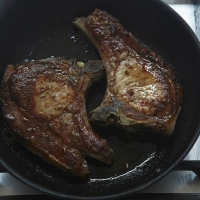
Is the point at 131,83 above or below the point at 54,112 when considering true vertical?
above

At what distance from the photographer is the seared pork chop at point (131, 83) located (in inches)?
69.9

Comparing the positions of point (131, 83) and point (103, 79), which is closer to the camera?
point (131, 83)

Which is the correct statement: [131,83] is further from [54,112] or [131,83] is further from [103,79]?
[54,112]

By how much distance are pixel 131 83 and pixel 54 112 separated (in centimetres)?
36

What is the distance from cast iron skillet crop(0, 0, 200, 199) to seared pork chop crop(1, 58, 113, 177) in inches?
3.7

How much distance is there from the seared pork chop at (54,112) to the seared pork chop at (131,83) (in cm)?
9

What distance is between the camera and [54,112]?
177 cm

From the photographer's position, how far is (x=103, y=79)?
1.94m

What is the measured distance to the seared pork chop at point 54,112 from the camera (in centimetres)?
174

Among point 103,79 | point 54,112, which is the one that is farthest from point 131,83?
point 54,112

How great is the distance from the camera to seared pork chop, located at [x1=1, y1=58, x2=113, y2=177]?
1.74m

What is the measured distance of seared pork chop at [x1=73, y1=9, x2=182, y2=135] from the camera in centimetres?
178

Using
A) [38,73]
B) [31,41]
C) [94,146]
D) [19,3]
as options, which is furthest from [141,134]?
[19,3]

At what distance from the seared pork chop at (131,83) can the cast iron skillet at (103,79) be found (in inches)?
3.4
